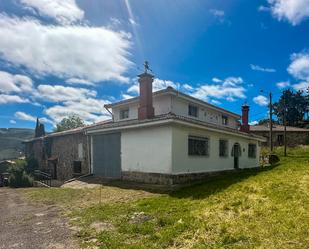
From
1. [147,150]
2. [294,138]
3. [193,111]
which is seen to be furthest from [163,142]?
[294,138]

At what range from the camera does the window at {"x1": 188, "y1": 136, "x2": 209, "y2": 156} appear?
1438cm

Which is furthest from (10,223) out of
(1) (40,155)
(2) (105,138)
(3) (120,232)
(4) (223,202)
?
(1) (40,155)

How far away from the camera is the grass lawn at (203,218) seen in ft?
17.8

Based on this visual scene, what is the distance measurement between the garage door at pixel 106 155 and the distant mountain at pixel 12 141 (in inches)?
1258

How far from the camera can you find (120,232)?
631 centimetres

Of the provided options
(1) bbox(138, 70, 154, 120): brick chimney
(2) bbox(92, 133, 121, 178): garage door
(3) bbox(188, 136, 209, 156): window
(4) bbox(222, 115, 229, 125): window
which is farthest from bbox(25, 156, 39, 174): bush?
(4) bbox(222, 115, 229, 125): window

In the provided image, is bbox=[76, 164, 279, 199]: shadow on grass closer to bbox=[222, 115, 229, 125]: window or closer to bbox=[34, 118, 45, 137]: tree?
bbox=[222, 115, 229, 125]: window

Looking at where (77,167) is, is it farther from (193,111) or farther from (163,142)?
(163,142)

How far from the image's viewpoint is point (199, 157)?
1491 centimetres

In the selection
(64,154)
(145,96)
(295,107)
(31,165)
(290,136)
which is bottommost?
(31,165)

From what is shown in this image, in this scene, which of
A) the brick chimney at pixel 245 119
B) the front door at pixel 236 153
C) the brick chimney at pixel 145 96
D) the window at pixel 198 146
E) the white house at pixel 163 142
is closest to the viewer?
the white house at pixel 163 142

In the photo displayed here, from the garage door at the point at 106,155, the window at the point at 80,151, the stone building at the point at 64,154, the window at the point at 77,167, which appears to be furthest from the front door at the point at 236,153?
the window at the point at 77,167

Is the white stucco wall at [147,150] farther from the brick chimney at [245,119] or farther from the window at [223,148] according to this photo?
the brick chimney at [245,119]

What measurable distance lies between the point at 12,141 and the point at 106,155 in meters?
43.1
